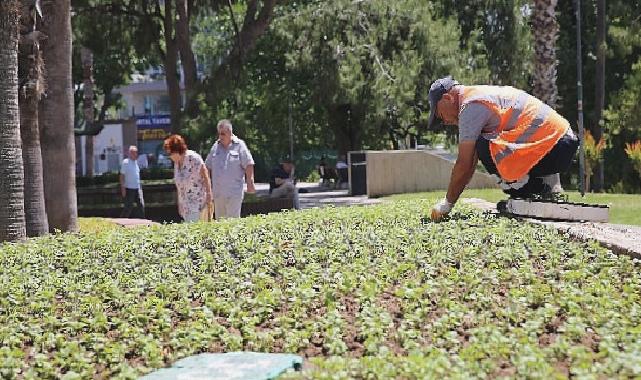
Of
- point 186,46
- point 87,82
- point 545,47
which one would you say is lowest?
point 545,47

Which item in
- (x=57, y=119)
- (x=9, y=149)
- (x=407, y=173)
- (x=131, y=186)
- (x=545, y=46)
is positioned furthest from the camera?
(x=407, y=173)

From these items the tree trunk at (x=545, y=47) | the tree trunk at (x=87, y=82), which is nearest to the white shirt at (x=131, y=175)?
the tree trunk at (x=87, y=82)

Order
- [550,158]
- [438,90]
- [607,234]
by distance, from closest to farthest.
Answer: [607,234]
[550,158]
[438,90]

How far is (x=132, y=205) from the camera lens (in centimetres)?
1884

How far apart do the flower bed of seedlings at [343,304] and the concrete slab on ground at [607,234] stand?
164 millimetres

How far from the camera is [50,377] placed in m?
4.29

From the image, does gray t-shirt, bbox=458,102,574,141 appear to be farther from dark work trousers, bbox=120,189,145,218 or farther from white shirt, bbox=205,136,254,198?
dark work trousers, bbox=120,189,145,218

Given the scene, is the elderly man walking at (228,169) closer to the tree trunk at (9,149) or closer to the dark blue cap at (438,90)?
the tree trunk at (9,149)

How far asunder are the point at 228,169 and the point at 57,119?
262 centimetres

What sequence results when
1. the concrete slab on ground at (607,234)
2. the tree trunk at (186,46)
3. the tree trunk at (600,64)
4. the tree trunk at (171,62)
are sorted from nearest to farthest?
1. the concrete slab on ground at (607,234)
2. the tree trunk at (186,46)
3. the tree trunk at (171,62)
4. the tree trunk at (600,64)

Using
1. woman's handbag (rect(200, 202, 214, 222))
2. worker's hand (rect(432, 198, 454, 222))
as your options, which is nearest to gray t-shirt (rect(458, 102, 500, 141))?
worker's hand (rect(432, 198, 454, 222))

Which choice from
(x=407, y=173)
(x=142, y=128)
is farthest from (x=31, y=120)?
(x=142, y=128)

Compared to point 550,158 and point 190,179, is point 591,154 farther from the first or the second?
point 550,158

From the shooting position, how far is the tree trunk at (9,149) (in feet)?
30.3
